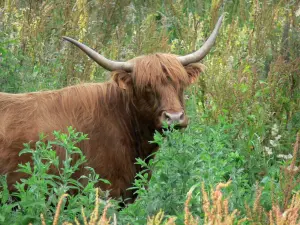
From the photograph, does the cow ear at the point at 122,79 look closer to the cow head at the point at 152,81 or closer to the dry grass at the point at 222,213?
the cow head at the point at 152,81

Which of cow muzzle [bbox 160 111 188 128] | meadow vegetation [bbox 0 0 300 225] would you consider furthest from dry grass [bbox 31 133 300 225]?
cow muzzle [bbox 160 111 188 128]

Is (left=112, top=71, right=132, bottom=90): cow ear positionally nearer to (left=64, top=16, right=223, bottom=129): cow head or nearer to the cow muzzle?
(left=64, top=16, right=223, bottom=129): cow head

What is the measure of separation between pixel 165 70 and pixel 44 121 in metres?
0.99

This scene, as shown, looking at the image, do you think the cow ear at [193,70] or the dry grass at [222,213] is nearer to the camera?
the dry grass at [222,213]

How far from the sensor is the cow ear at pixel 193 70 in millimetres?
6988

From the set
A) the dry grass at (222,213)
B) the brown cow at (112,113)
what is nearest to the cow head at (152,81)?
the brown cow at (112,113)

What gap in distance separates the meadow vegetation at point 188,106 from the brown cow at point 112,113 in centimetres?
20

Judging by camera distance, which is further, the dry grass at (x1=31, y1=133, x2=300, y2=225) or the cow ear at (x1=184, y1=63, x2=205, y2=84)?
the cow ear at (x1=184, y1=63, x2=205, y2=84)

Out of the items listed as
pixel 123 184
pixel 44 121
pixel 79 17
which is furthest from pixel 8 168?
pixel 79 17

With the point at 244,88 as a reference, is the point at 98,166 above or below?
below

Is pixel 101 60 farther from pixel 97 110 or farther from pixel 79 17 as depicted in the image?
pixel 79 17

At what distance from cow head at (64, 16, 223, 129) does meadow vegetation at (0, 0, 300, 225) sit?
0.23 meters

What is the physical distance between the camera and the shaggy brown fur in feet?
20.7

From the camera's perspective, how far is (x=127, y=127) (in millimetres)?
6699
